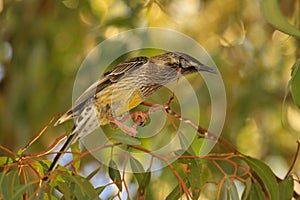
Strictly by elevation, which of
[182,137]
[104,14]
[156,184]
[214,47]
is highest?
[104,14]

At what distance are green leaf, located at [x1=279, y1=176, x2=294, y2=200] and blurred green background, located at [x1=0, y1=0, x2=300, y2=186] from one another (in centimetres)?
130

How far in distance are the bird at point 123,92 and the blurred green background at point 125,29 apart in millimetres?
1096

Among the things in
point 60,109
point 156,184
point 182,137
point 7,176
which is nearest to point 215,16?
point 60,109

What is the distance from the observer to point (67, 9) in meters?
3.35

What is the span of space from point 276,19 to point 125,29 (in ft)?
5.28

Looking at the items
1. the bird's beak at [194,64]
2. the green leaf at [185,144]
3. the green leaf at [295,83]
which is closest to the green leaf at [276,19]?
the green leaf at [295,83]

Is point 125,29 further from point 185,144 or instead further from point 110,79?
point 185,144

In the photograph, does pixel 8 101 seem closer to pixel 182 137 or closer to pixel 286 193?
pixel 182 137

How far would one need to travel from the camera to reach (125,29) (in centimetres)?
319

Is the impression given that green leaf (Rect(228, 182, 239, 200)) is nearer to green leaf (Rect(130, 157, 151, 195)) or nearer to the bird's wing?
green leaf (Rect(130, 157, 151, 195))

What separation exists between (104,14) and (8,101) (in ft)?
1.85

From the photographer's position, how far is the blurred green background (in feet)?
10.4

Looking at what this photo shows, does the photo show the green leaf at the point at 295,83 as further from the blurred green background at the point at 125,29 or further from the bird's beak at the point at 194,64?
the blurred green background at the point at 125,29

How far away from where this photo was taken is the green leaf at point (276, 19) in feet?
5.32
